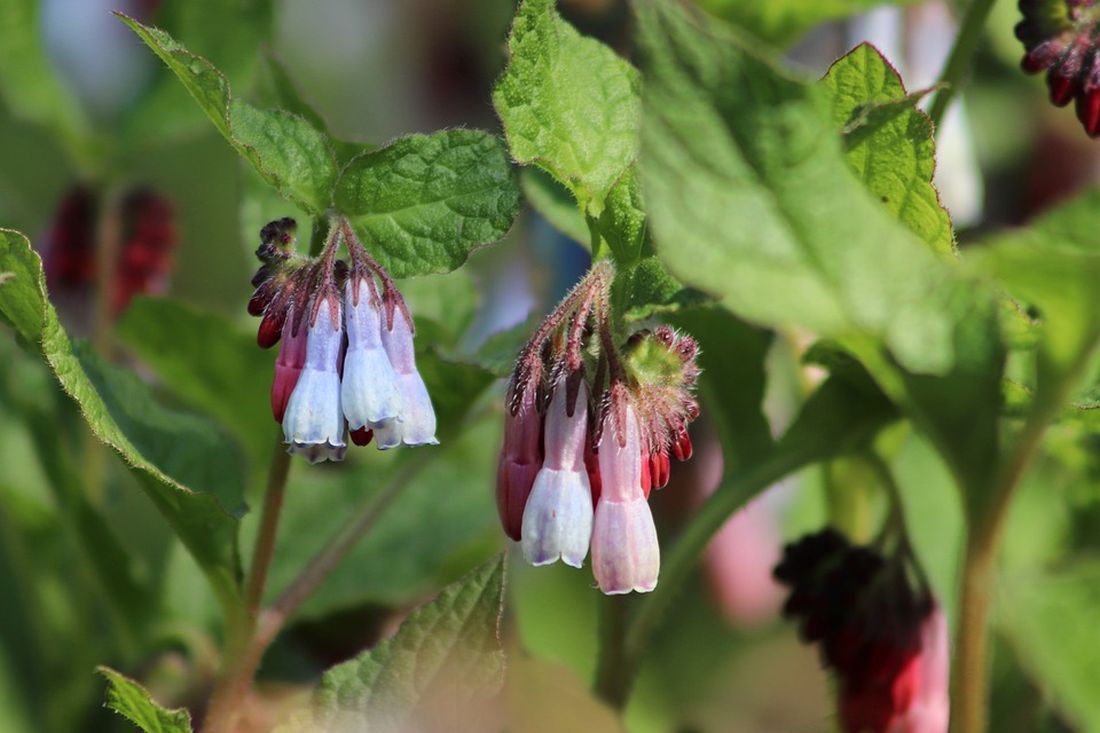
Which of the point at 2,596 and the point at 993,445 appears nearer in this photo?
the point at 993,445

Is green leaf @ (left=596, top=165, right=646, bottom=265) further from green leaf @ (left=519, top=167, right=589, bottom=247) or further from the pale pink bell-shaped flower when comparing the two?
the pale pink bell-shaped flower

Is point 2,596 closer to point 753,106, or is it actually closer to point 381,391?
point 381,391

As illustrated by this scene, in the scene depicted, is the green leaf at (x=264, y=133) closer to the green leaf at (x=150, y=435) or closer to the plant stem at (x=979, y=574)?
the green leaf at (x=150, y=435)

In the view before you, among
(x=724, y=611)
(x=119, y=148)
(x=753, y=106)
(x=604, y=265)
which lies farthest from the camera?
(x=724, y=611)

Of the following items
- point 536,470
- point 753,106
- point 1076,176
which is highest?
point 1076,176

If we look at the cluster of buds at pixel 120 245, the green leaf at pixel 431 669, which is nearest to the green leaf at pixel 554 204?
the green leaf at pixel 431 669

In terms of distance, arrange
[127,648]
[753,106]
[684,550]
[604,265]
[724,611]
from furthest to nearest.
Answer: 1. [724,611]
2. [127,648]
3. [684,550]
4. [604,265]
5. [753,106]

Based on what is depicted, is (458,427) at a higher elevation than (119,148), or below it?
below

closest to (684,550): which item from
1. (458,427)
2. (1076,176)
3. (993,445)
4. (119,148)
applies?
(458,427)
